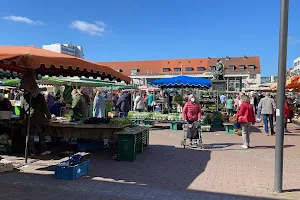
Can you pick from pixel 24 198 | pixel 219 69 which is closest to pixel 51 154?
pixel 24 198

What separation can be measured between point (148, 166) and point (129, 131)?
43.9 inches

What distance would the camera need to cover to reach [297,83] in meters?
11.2

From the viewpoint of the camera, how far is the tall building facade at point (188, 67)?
265 ft

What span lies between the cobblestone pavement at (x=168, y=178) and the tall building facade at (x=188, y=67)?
232ft

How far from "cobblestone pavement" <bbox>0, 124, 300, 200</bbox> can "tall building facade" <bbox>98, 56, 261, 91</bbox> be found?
7071 centimetres

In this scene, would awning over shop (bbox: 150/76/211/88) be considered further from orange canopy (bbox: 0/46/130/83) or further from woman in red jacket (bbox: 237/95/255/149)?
orange canopy (bbox: 0/46/130/83)

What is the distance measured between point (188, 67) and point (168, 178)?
81397 mm

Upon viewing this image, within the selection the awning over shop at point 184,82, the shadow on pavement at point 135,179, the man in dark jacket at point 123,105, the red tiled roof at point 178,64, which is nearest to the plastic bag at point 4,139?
the shadow on pavement at point 135,179

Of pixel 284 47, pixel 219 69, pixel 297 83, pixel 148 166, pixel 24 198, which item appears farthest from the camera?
pixel 219 69

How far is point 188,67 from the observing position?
86.3m

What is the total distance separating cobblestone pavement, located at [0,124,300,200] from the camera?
515 cm

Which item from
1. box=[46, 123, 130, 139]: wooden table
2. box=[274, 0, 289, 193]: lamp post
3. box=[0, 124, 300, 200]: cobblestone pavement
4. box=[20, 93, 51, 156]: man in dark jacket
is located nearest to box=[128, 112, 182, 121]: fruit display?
box=[0, 124, 300, 200]: cobblestone pavement

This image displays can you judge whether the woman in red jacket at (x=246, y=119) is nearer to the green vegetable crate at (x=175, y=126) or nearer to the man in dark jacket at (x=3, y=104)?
the green vegetable crate at (x=175, y=126)

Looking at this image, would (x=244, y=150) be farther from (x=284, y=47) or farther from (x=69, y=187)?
(x=69, y=187)
